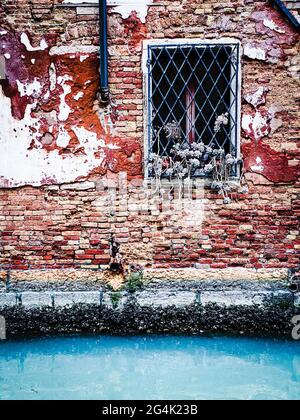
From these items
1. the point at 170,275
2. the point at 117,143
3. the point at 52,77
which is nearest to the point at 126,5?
the point at 52,77

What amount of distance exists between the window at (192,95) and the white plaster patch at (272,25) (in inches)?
12.8

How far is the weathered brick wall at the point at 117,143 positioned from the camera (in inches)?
177

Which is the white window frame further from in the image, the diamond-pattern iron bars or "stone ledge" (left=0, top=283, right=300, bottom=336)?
"stone ledge" (left=0, top=283, right=300, bottom=336)

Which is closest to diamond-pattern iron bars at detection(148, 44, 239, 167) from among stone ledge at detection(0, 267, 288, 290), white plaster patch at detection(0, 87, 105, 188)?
white plaster patch at detection(0, 87, 105, 188)

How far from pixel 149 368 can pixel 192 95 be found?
8.23ft

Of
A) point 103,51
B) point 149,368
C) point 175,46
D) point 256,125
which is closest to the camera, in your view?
point 149,368

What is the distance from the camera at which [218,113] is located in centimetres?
472

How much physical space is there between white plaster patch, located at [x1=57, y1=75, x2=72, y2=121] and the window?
750 mm

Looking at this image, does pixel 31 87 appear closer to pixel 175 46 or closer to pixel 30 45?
pixel 30 45

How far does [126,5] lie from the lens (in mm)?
4465

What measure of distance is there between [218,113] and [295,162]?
0.86 metres

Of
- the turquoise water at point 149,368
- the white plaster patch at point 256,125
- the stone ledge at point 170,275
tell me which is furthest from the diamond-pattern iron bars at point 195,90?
the turquoise water at point 149,368

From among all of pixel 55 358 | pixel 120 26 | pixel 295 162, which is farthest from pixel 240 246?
pixel 120 26

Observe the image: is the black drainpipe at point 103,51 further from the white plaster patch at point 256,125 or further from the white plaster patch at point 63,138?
the white plaster patch at point 256,125
